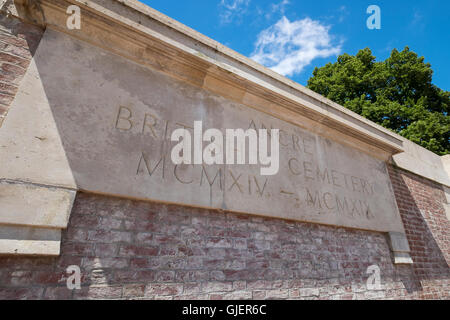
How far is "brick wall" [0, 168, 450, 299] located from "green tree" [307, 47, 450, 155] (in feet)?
34.3

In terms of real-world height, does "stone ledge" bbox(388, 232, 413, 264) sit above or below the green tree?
below

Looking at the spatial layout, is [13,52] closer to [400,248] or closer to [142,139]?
[142,139]

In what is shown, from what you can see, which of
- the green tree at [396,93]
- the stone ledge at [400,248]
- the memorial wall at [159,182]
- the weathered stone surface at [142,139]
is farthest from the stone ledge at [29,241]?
the green tree at [396,93]

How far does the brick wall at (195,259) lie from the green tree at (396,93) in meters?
10.5

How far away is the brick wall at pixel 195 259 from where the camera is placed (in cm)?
180

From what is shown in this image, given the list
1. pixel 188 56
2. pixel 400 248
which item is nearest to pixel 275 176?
pixel 188 56

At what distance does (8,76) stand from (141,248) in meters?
1.78

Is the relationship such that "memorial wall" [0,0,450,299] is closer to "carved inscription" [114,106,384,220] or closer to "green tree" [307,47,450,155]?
"carved inscription" [114,106,384,220]

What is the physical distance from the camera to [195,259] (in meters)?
2.27

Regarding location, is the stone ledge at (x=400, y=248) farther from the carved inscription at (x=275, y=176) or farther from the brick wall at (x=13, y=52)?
the brick wall at (x=13, y=52)

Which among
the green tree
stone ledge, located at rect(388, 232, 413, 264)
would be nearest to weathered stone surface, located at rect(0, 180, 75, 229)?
stone ledge, located at rect(388, 232, 413, 264)

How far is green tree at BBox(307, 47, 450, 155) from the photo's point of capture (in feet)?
36.9
